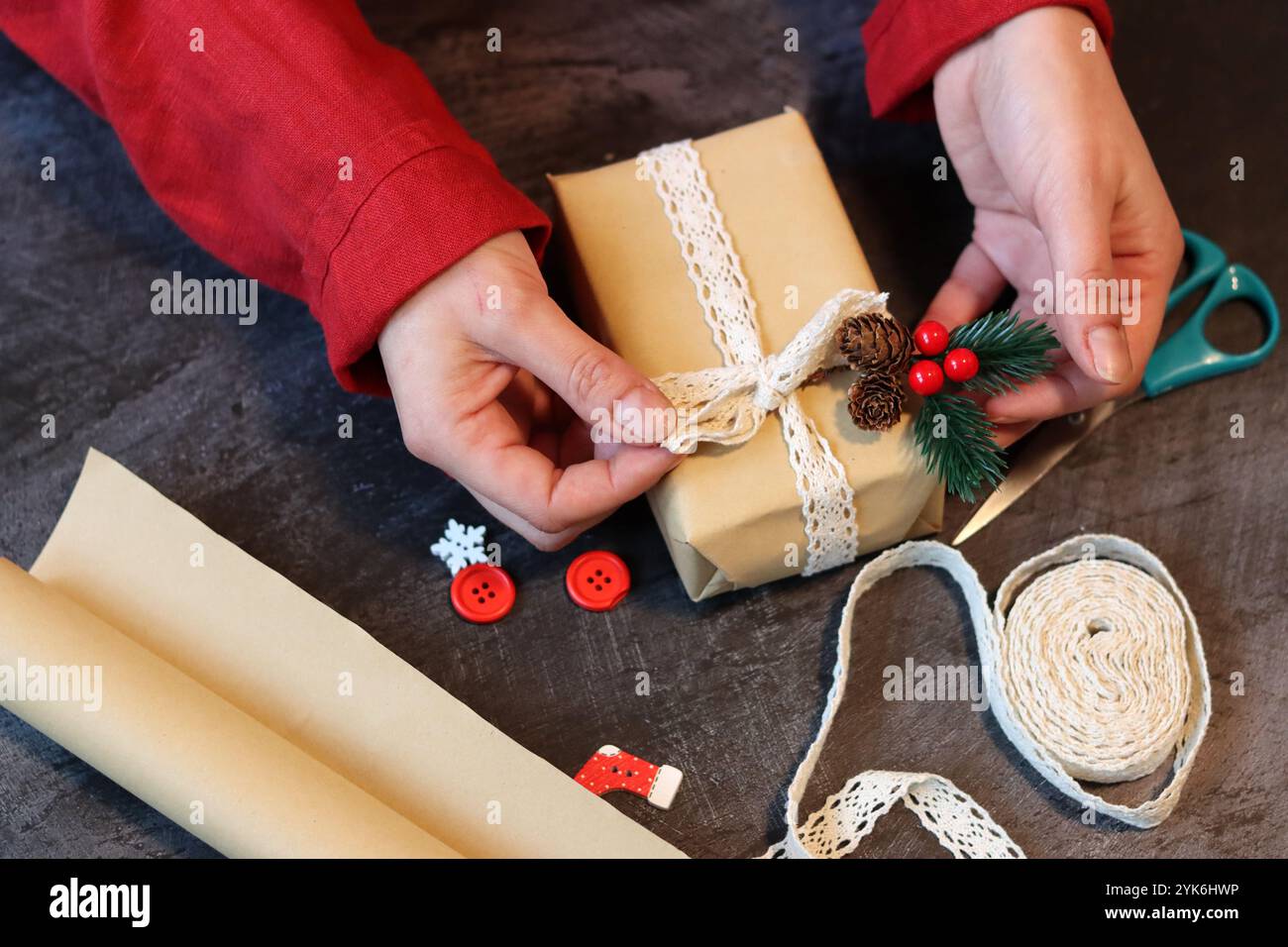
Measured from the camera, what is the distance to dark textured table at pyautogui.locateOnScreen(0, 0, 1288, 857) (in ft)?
3.10

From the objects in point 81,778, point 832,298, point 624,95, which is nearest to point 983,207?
point 832,298

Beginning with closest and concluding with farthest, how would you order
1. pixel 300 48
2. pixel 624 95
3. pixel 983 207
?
→ pixel 300 48, pixel 983 207, pixel 624 95

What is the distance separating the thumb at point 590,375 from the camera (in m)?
0.84

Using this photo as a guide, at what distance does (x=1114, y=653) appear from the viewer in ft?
3.08

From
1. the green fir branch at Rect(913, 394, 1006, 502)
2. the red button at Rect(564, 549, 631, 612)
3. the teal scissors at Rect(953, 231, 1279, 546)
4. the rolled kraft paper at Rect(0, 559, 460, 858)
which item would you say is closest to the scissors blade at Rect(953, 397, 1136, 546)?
the teal scissors at Rect(953, 231, 1279, 546)

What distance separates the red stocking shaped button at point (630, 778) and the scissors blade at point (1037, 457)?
13.1 inches

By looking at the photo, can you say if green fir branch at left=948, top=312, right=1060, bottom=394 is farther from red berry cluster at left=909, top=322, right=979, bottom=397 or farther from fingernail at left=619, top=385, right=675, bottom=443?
fingernail at left=619, top=385, right=675, bottom=443

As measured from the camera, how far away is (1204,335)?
1.08 meters

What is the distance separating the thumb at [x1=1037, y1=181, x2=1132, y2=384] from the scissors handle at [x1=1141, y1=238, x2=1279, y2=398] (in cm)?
18

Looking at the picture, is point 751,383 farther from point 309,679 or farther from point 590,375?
point 309,679

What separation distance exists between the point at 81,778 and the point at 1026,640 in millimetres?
791

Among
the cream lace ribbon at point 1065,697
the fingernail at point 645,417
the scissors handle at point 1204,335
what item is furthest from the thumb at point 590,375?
the scissors handle at point 1204,335
